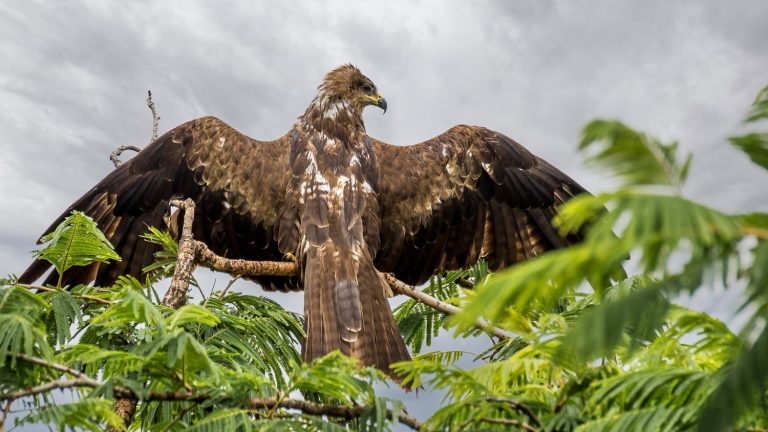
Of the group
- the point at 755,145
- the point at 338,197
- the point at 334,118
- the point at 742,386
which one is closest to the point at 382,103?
the point at 334,118

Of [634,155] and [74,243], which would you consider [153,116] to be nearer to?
[74,243]

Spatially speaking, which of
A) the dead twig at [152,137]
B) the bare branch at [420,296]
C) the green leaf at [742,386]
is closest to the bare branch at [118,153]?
the dead twig at [152,137]

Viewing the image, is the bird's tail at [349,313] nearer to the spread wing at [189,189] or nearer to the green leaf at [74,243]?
the spread wing at [189,189]

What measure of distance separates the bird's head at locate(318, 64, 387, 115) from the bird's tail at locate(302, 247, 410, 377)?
191 centimetres

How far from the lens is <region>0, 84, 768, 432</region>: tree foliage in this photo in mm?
887

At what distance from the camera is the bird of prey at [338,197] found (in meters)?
5.20

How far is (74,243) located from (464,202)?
379 cm

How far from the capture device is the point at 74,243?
277 centimetres

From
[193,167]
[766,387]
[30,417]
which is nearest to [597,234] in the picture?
[766,387]

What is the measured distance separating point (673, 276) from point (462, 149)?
5.14 meters

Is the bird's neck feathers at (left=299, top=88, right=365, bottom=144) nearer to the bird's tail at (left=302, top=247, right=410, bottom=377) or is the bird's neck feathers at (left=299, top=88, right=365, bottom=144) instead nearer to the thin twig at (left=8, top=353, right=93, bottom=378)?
the bird's tail at (left=302, top=247, right=410, bottom=377)

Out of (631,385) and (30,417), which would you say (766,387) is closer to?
(631,385)

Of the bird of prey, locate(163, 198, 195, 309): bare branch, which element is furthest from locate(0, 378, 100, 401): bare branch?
the bird of prey

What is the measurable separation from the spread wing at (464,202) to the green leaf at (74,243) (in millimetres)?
3216
